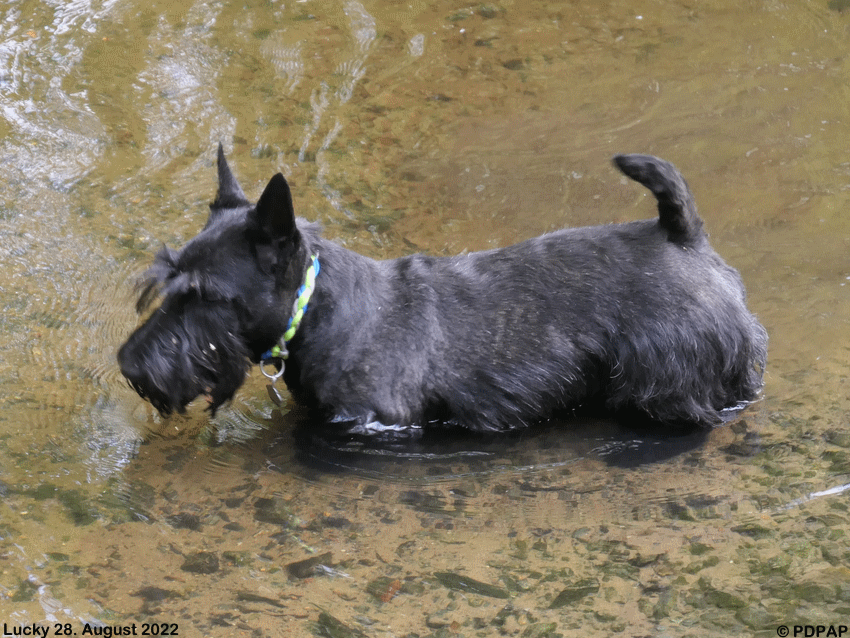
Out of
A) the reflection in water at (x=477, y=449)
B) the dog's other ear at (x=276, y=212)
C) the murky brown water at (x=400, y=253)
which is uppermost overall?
the dog's other ear at (x=276, y=212)

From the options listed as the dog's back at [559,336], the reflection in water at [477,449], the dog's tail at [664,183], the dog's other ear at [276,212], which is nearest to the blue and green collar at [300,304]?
Result: the dog's back at [559,336]

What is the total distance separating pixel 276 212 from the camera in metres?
3.68

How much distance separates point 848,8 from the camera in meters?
7.68

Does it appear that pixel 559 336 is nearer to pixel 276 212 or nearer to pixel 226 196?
pixel 276 212

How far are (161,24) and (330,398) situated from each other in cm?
489

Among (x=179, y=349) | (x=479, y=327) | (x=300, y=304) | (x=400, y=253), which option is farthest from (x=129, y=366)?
(x=400, y=253)

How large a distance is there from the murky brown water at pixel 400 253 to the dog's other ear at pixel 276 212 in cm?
125

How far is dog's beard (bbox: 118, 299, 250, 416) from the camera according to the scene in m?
3.90

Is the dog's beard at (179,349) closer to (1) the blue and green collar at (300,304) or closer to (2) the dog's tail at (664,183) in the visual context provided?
(1) the blue and green collar at (300,304)

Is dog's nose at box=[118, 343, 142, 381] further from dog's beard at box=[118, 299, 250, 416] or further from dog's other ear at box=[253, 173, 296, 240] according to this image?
dog's other ear at box=[253, 173, 296, 240]

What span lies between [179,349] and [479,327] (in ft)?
5.39

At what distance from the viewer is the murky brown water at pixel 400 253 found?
313 cm

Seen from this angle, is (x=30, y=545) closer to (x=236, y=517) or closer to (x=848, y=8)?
(x=236, y=517)

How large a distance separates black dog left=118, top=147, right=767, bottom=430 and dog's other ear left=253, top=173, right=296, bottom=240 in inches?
6.4
